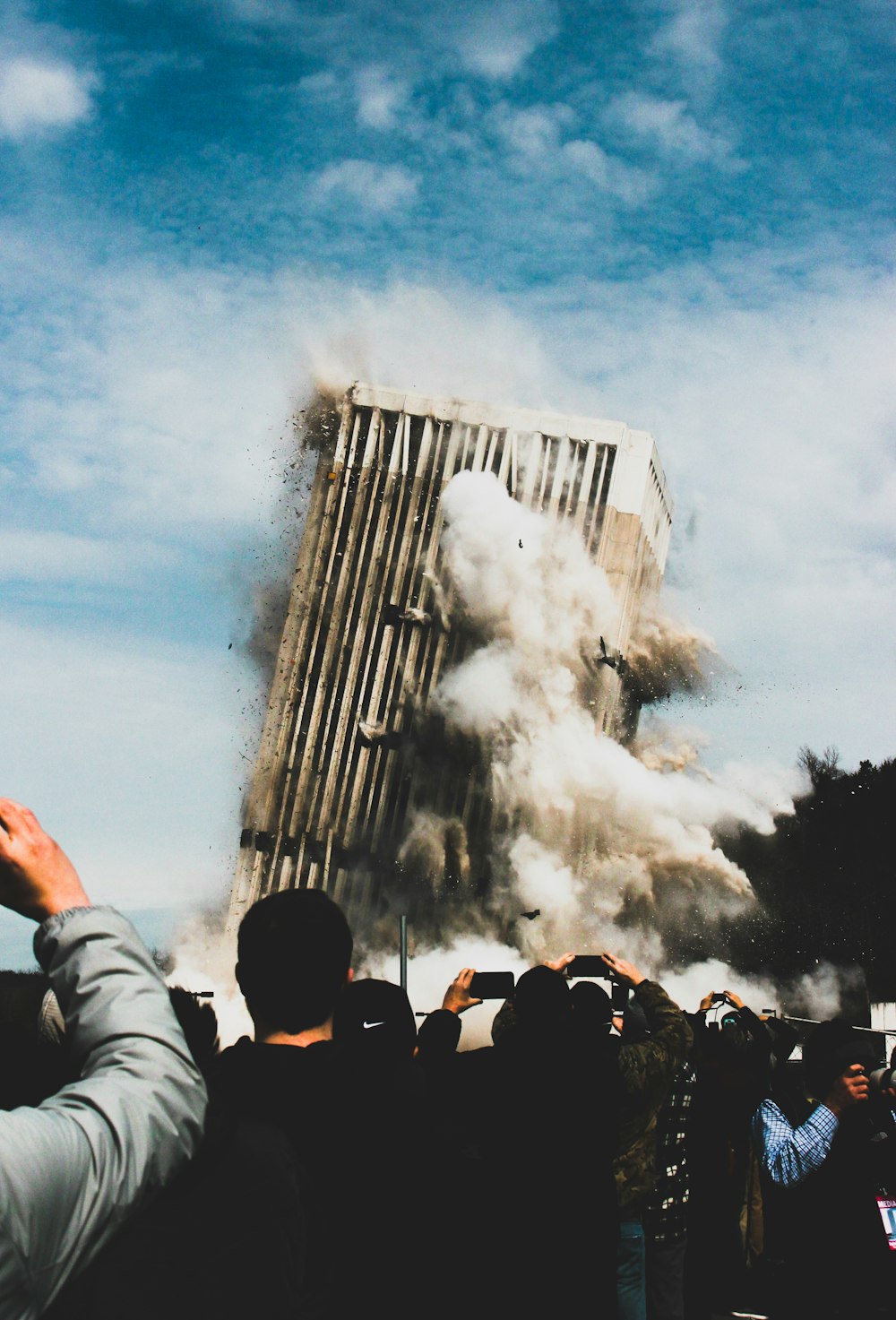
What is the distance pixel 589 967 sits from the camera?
4.78 m

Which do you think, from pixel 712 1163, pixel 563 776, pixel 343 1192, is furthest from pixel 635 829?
pixel 343 1192

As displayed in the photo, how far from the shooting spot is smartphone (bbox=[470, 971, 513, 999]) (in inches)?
165

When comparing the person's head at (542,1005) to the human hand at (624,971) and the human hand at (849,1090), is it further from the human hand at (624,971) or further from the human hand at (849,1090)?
the human hand at (849,1090)

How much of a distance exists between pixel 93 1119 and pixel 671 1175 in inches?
162

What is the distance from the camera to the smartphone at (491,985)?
419cm

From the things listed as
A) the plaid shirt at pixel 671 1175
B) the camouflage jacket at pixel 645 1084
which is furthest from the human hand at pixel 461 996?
the plaid shirt at pixel 671 1175

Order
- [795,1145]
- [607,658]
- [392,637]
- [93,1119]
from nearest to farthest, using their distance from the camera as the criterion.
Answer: [93,1119] → [795,1145] → [607,658] → [392,637]

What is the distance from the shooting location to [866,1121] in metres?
4.38

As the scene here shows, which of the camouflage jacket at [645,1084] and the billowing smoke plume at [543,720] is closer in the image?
the camouflage jacket at [645,1084]

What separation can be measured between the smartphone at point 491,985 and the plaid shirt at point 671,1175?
1034mm

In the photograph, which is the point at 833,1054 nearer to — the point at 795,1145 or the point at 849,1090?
the point at 849,1090

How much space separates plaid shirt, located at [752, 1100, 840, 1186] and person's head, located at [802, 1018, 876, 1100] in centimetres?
11

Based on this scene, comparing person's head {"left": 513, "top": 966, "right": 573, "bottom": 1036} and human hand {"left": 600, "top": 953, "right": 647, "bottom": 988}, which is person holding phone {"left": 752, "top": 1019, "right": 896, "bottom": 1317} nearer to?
human hand {"left": 600, "top": 953, "right": 647, "bottom": 988}

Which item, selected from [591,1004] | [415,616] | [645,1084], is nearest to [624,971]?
[591,1004]
